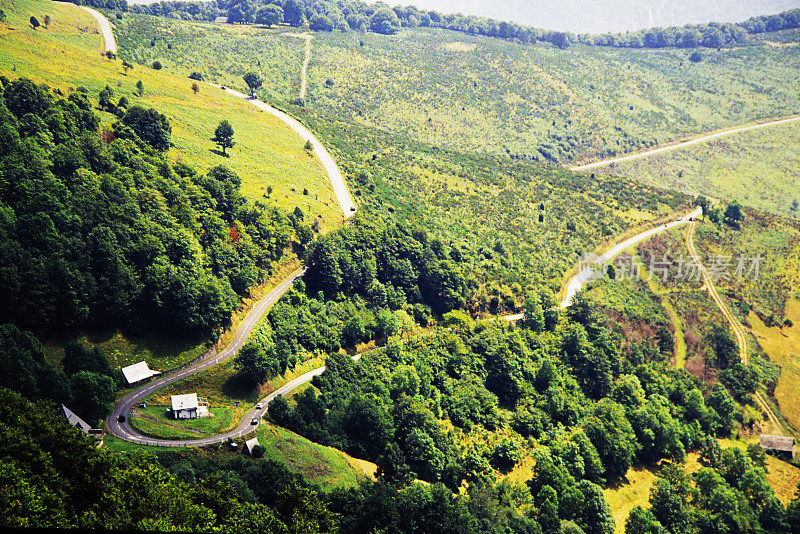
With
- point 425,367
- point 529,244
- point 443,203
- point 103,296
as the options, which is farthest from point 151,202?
point 529,244

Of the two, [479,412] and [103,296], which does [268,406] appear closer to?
[103,296]

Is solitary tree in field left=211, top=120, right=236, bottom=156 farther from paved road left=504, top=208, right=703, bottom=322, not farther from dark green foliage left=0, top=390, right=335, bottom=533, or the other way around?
dark green foliage left=0, top=390, right=335, bottom=533

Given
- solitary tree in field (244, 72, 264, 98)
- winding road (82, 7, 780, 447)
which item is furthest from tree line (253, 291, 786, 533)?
solitary tree in field (244, 72, 264, 98)

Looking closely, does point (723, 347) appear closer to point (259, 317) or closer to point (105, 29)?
point (259, 317)

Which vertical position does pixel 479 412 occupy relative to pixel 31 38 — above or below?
below

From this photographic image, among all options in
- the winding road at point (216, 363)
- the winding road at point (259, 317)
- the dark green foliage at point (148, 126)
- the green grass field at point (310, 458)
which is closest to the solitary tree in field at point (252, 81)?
the winding road at point (259, 317)

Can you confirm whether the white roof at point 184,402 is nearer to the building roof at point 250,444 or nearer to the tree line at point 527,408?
the building roof at point 250,444
